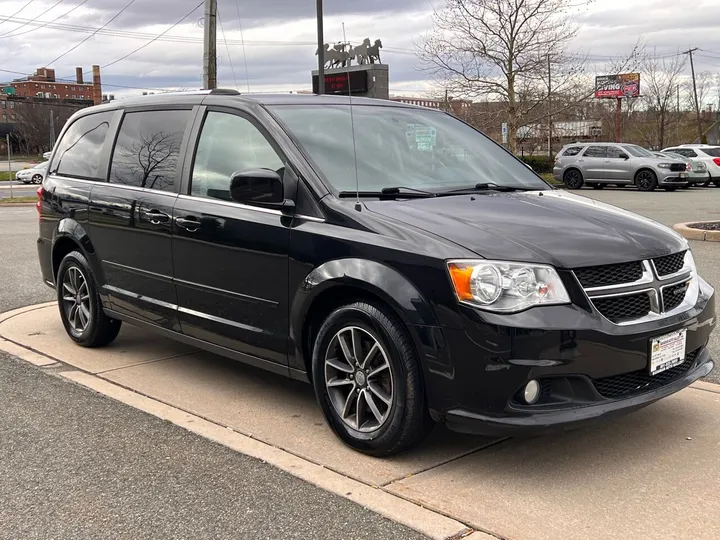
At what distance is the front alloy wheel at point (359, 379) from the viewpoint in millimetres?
3697

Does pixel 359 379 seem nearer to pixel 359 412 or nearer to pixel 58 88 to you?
pixel 359 412

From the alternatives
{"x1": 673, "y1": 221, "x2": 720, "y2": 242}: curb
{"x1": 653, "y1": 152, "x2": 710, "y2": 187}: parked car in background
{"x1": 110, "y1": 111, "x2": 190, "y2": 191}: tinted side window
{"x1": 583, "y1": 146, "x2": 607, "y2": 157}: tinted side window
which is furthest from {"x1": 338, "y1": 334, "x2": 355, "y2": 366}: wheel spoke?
{"x1": 653, "y1": 152, "x2": 710, "y2": 187}: parked car in background

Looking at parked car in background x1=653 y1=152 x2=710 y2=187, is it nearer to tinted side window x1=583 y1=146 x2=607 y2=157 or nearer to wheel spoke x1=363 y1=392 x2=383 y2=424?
tinted side window x1=583 y1=146 x2=607 y2=157

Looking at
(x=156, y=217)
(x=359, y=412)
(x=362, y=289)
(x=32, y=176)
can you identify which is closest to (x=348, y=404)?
(x=359, y=412)

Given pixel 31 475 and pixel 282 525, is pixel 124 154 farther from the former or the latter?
pixel 282 525

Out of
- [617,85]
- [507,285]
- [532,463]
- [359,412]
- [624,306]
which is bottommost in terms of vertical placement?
[532,463]

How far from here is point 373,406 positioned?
373cm

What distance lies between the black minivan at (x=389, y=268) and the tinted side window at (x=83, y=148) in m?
0.32

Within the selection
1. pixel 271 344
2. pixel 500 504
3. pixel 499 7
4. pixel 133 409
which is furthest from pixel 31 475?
pixel 499 7

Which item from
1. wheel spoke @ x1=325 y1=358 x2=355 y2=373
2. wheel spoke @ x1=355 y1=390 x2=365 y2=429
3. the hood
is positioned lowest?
wheel spoke @ x1=355 y1=390 x2=365 y2=429

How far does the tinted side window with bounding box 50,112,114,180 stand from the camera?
5852 millimetres

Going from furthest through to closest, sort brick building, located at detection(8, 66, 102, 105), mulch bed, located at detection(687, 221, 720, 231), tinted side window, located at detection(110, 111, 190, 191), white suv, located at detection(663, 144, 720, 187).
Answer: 1. brick building, located at detection(8, 66, 102, 105)
2. white suv, located at detection(663, 144, 720, 187)
3. mulch bed, located at detection(687, 221, 720, 231)
4. tinted side window, located at detection(110, 111, 190, 191)

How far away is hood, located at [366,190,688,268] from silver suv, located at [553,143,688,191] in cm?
2325

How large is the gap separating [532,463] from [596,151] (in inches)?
991
